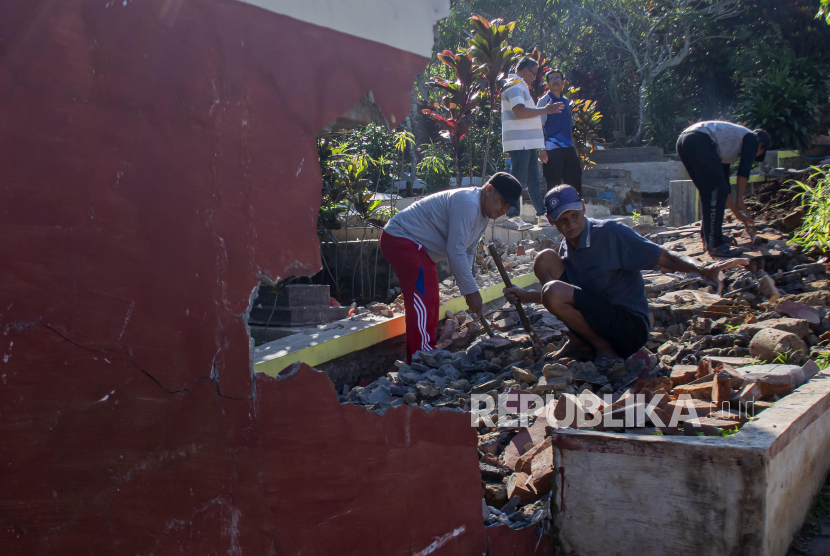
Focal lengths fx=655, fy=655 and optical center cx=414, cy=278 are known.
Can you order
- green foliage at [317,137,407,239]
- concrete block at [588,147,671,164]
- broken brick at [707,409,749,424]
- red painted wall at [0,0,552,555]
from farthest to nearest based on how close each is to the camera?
1. concrete block at [588,147,671,164]
2. green foliage at [317,137,407,239]
3. broken brick at [707,409,749,424]
4. red painted wall at [0,0,552,555]

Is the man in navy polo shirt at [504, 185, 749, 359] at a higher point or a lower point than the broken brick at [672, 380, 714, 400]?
higher

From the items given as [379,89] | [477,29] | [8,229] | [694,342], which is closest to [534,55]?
[477,29]

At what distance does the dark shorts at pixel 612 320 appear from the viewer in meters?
3.86

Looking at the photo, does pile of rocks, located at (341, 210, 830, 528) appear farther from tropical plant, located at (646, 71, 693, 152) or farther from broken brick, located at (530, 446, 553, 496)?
tropical plant, located at (646, 71, 693, 152)

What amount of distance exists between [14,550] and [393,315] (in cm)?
417

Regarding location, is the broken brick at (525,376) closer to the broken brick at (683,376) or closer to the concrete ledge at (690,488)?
the broken brick at (683,376)

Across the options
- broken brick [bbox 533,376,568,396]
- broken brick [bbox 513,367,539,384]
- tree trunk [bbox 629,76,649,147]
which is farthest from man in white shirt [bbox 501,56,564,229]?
tree trunk [bbox 629,76,649,147]

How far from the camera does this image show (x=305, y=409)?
2.14m

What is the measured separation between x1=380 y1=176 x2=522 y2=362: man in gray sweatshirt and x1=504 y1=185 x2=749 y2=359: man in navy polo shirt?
1.53 feet

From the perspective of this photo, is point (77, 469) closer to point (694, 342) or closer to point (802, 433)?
point (802, 433)

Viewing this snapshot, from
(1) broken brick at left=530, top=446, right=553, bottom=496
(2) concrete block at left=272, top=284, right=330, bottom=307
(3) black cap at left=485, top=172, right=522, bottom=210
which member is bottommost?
(1) broken brick at left=530, top=446, right=553, bottom=496

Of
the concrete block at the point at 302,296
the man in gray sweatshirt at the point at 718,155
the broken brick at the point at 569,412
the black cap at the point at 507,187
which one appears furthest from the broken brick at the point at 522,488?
the man in gray sweatshirt at the point at 718,155

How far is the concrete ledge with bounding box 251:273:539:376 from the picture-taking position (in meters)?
4.00

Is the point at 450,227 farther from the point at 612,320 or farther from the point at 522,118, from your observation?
the point at 522,118
